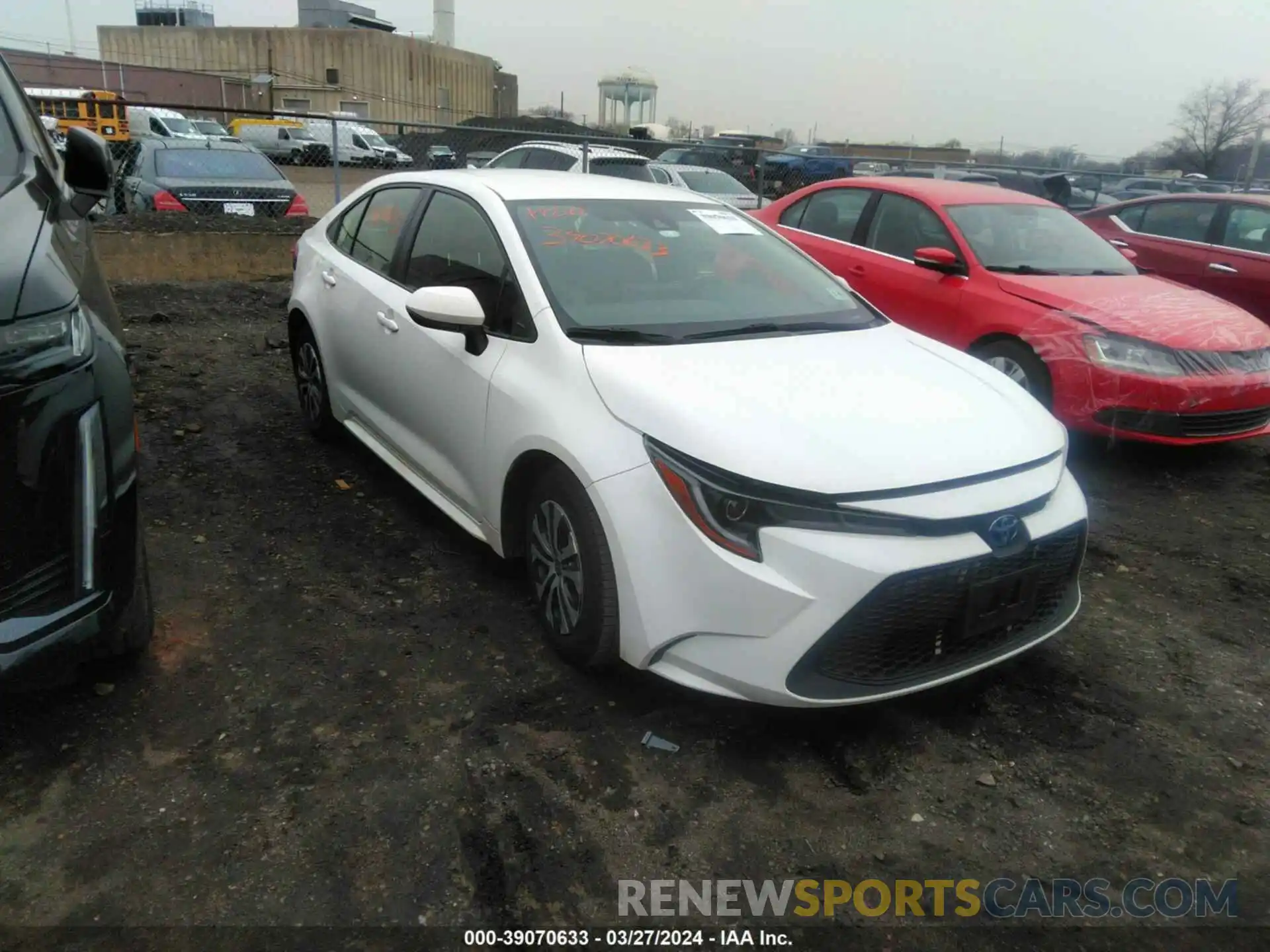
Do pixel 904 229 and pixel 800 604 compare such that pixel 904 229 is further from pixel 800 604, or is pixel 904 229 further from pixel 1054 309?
pixel 800 604

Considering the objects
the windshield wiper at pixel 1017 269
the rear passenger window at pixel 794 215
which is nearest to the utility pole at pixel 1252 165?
the rear passenger window at pixel 794 215

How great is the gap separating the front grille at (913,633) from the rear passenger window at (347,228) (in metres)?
3.29

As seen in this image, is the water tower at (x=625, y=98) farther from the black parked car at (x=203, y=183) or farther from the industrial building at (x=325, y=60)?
the black parked car at (x=203, y=183)

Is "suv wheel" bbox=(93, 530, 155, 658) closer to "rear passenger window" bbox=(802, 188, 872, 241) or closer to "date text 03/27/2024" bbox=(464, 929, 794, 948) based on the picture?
"date text 03/27/2024" bbox=(464, 929, 794, 948)

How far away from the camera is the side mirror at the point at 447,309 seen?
3223 mm

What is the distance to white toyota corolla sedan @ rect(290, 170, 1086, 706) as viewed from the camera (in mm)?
2539

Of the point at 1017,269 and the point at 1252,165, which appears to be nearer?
the point at 1017,269

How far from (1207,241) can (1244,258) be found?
428 millimetres

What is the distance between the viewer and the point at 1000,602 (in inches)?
107

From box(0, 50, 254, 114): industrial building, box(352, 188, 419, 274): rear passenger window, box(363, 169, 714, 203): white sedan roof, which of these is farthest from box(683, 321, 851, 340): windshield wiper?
box(0, 50, 254, 114): industrial building

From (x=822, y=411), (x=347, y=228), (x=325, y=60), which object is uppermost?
(x=325, y=60)

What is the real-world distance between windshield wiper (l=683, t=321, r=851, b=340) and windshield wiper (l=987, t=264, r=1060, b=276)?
8.97 feet

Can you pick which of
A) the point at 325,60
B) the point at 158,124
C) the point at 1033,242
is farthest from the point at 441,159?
the point at 325,60

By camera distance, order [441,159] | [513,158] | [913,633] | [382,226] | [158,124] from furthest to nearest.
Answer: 1. [158,124]
2. [441,159]
3. [513,158]
4. [382,226]
5. [913,633]
